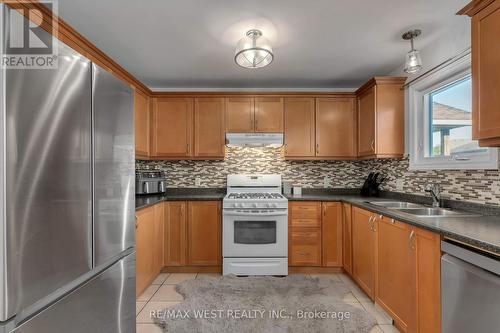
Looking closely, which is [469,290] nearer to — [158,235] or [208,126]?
[158,235]

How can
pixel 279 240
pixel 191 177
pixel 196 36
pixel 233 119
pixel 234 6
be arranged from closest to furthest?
pixel 234 6 < pixel 196 36 < pixel 279 240 < pixel 233 119 < pixel 191 177

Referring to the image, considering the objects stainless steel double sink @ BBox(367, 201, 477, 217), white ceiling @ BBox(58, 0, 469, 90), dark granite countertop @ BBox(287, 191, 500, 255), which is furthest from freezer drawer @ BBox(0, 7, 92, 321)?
stainless steel double sink @ BBox(367, 201, 477, 217)

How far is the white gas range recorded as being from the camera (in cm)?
291

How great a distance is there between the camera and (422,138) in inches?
101

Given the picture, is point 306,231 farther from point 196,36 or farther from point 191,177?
point 196,36

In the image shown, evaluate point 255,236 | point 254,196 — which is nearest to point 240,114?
point 254,196

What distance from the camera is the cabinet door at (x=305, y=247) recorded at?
9.87 ft

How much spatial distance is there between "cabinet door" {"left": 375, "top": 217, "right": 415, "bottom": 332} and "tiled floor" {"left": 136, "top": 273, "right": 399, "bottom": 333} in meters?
0.11

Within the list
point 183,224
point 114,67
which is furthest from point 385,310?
point 114,67

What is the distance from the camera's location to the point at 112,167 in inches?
49.9

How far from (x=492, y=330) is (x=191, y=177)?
3125mm

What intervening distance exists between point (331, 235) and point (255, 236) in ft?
2.94

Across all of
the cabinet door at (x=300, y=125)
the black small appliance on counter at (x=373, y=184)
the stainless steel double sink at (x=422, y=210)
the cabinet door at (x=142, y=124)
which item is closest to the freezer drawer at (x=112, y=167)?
the cabinet door at (x=142, y=124)

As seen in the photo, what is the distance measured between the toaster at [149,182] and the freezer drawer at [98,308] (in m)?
1.77
